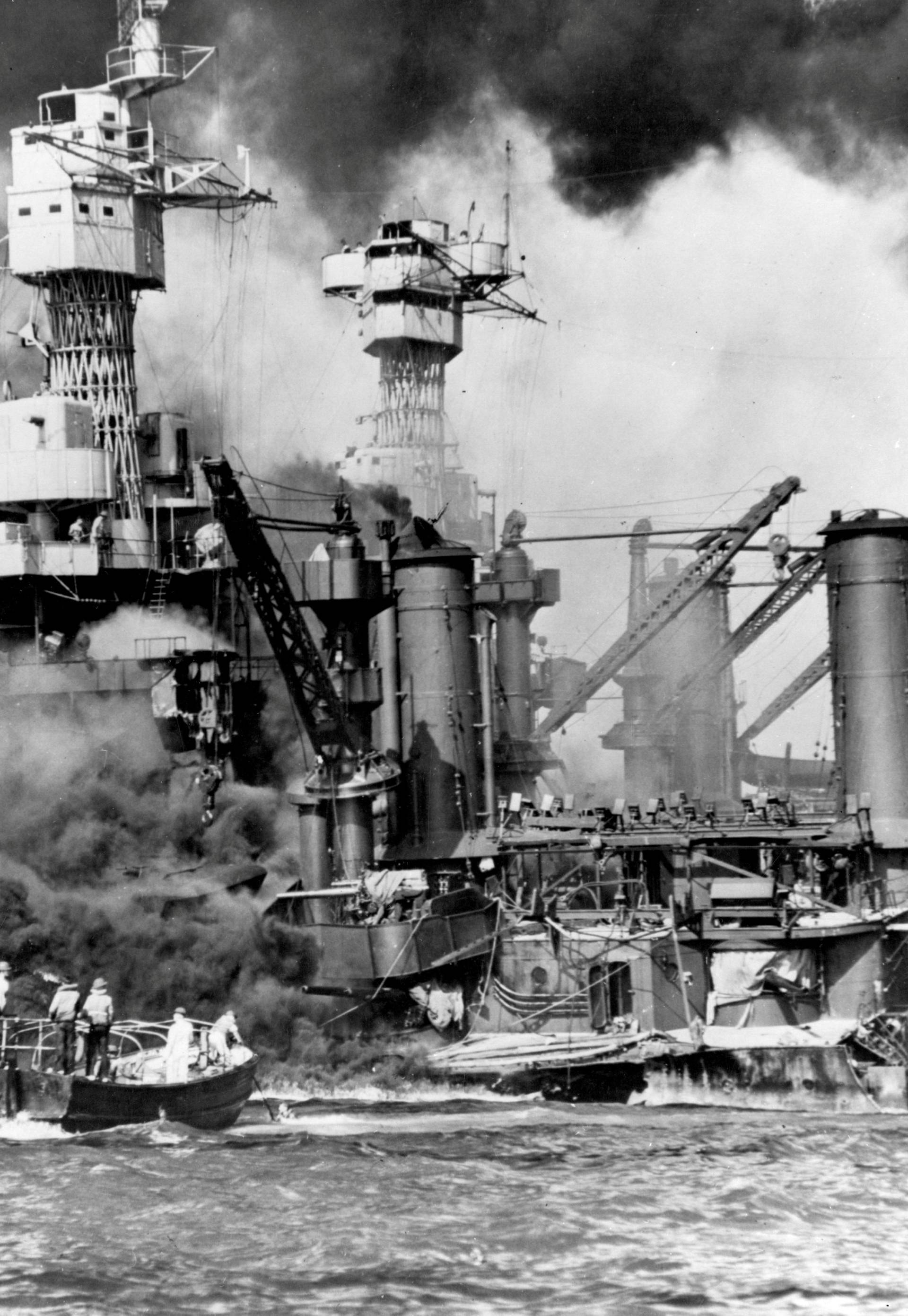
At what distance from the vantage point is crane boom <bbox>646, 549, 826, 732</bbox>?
1987 inches

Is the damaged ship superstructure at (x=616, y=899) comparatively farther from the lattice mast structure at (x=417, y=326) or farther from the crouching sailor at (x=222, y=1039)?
the lattice mast structure at (x=417, y=326)

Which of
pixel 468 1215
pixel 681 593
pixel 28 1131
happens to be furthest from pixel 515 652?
pixel 468 1215

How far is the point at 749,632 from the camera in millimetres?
53438

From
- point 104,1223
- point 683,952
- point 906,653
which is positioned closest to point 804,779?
point 906,653

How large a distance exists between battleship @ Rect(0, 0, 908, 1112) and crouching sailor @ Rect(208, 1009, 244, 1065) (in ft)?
15.5

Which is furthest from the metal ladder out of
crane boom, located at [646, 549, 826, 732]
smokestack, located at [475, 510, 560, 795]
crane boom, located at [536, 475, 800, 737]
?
crane boom, located at [646, 549, 826, 732]

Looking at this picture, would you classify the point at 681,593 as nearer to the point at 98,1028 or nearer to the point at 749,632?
the point at 749,632

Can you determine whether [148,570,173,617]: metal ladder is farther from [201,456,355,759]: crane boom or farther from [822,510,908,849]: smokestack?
[822,510,908,849]: smokestack

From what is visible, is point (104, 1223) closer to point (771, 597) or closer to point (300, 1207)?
point (300, 1207)

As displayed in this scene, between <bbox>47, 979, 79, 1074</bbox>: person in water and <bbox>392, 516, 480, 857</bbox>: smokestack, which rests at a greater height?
<bbox>392, 516, 480, 857</bbox>: smokestack

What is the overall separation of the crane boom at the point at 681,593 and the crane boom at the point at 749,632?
1761 mm

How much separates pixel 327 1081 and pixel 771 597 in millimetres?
21956

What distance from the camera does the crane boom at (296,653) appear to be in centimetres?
3844

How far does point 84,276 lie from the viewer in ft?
173
